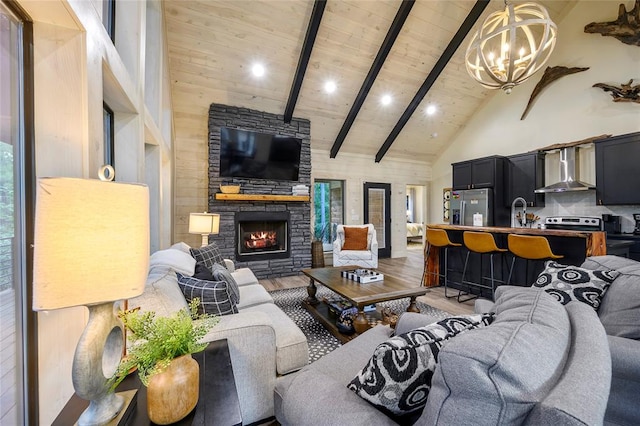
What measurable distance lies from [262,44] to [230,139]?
162 cm

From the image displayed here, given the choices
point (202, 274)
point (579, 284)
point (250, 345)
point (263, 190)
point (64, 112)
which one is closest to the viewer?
point (64, 112)

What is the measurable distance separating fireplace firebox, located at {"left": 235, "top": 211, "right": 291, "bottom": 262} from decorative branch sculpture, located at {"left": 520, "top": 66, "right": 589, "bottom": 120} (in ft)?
17.9

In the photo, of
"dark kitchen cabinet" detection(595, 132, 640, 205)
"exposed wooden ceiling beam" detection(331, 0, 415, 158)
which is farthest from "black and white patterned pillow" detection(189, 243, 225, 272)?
"dark kitchen cabinet" detection(595, 132, 640, 205)

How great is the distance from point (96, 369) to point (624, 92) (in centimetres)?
685

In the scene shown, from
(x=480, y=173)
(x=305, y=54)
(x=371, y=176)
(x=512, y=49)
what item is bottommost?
(x=480, y=173)

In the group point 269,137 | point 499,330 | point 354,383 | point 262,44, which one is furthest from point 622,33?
point 354,383

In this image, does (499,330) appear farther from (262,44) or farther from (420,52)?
(420,52)

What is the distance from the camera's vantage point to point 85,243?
27.6 inches

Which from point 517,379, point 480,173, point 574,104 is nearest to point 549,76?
point 574,104

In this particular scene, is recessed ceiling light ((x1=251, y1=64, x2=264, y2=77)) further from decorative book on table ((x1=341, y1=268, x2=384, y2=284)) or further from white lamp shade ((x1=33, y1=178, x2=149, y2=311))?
white lamp shade ((x1=33, y1=178, x2=149, y2=311))

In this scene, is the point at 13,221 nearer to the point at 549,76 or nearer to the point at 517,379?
the point at 517,379

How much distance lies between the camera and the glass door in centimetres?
686

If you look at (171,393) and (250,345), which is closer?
(171,393)

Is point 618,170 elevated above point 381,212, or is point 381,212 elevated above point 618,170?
point 618,170
